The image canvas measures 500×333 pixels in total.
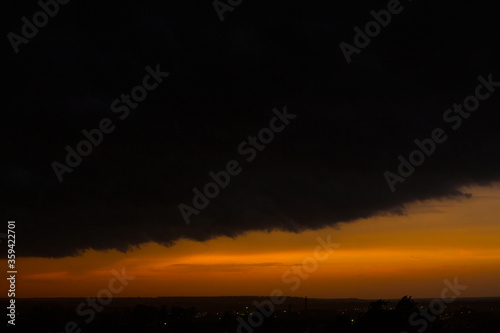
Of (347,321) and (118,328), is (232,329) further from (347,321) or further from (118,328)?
(347,321)

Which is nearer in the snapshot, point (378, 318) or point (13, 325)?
point (378, 318)

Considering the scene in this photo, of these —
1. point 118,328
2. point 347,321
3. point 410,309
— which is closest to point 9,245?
point 347,321

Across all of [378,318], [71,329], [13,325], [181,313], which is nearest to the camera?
[378,318]

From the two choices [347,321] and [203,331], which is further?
[203,331]

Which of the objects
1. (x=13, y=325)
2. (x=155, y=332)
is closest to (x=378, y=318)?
(x=13, y=325)

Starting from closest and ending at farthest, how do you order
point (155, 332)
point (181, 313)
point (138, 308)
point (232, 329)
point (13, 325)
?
point (13, 325) → point (155, 332) → point (232, 329) → point (181, 313) → point (138, 308)

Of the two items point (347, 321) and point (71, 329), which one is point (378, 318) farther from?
point (71, 329)

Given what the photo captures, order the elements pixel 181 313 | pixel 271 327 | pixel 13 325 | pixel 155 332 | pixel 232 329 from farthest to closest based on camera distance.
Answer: pixel 181 313
pixel 232 329
pixel 155 332
pixel 271 327
pixel 13 325

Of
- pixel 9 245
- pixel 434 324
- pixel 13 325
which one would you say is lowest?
pixel 434 324

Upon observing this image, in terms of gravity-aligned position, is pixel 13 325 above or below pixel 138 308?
below
